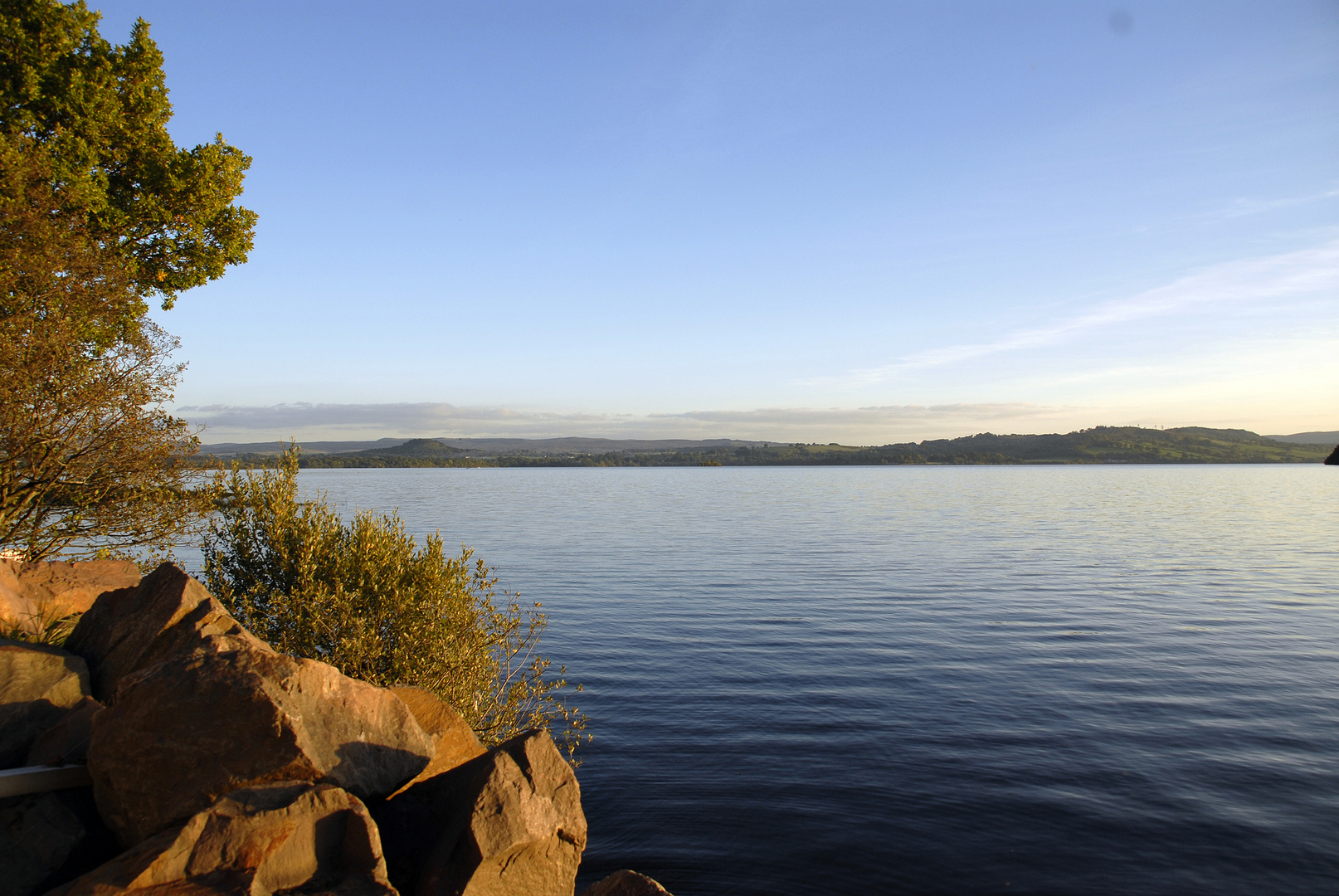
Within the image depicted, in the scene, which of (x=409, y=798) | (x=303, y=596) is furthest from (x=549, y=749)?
(x=303, y=596)

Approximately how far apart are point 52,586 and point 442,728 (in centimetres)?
931

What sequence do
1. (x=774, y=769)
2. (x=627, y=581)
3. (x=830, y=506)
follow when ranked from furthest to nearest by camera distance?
(x=830, y=506)
(x=627, y=581)
(x=774, y=769)

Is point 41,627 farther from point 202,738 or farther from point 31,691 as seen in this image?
point 202,738

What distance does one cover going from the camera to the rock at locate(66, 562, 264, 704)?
1016cm

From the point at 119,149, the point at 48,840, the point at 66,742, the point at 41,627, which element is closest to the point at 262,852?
the point at 48,840

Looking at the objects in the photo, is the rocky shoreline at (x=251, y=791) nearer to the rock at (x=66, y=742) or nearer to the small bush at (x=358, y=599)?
the rock at (x=66, y=742)

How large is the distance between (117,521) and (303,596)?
11.2 metres

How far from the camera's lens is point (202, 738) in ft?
26.2

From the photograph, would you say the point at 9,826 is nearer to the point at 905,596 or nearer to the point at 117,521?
the point at 117,521

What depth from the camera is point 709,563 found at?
48250mm

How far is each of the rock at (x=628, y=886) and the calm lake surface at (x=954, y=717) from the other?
398 centimetres

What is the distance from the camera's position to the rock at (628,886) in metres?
8.90

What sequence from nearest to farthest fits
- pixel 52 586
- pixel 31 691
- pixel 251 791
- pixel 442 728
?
pixel 251 791
pixel 31 691
pixel 442 728
pixel 52 586

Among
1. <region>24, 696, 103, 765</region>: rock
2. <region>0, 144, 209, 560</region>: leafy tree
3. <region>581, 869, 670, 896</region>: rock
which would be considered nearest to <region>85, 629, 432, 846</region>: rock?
<region>24, 696, 103, 765</region>: rock
